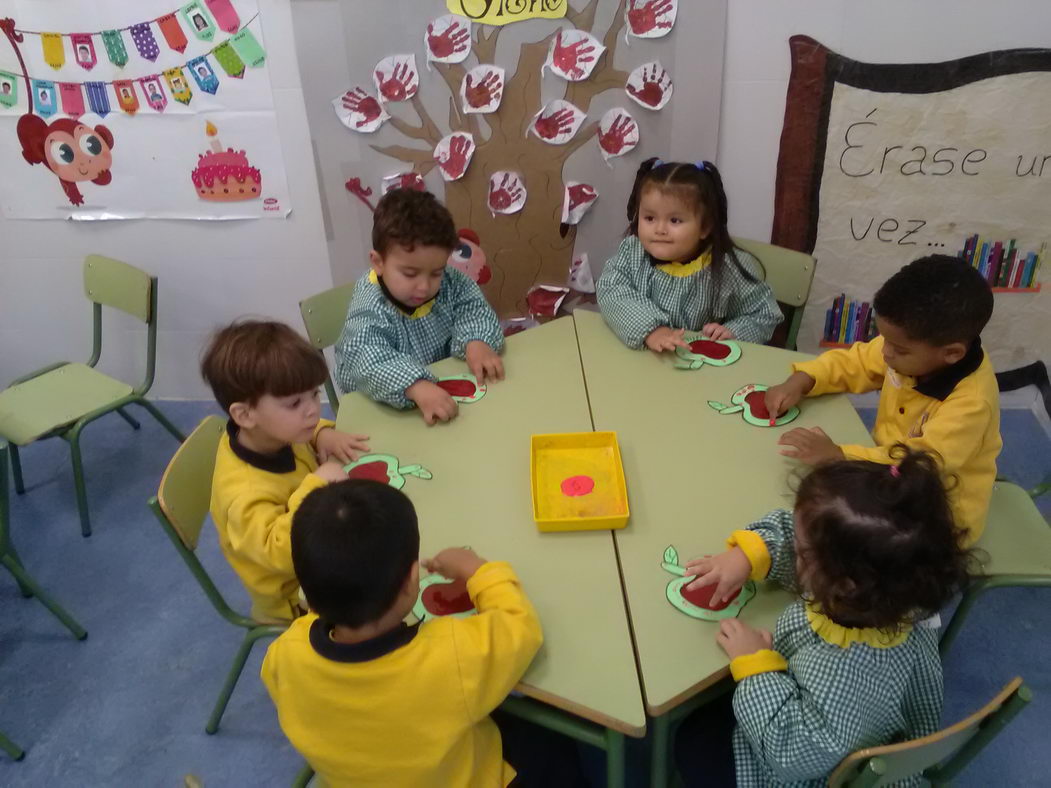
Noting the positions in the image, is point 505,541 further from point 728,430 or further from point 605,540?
point 728,430

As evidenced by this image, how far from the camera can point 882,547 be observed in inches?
42.8

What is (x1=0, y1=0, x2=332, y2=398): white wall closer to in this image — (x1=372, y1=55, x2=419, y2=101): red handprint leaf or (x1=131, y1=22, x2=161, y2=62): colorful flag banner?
(x1=372, y1=55, x2=419, y2=101): red handprint leaf

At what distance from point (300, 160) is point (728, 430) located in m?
1.85

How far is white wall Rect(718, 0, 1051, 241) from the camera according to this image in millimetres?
2281

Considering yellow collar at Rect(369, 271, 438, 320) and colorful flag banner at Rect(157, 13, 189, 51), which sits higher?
colorful flag banner at Rect(157, 13, 189, 51)

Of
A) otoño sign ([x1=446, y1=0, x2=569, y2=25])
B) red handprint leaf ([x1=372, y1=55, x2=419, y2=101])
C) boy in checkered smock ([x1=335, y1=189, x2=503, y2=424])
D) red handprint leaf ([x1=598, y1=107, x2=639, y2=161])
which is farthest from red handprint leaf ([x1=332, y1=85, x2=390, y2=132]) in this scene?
red handprint leaf ([x1=598, y1=107, x2=639, y2=161])

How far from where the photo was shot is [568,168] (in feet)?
8.53

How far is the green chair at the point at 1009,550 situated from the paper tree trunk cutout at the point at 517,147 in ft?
5.03

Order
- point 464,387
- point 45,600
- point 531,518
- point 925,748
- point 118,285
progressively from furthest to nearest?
1. point 118,285
2. point 45,600
3. point 464,387
4. point 531,518
5. point 925,748

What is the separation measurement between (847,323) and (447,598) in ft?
7.01

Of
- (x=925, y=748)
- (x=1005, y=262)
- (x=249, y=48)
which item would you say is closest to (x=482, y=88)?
(x=249, y=48)

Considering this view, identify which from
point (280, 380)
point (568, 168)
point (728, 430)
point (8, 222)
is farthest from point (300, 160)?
point (728, 430)

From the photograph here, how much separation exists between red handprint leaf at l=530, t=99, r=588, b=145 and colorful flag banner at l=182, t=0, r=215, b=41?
3.62 feet

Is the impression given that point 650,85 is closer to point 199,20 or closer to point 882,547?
point 199,20
